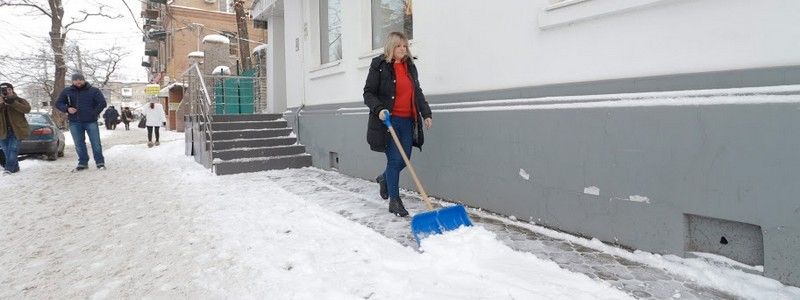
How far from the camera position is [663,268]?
8.90 ft

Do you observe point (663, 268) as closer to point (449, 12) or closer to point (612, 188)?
point (612, 188)

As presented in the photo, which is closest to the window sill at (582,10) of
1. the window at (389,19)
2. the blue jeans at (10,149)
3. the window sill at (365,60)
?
the window at (389,19)

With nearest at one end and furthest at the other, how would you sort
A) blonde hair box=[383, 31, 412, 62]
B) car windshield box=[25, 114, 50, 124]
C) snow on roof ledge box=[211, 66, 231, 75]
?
1. blonde hair box=[383, 31, 412, 62]
2. car windshield box=[25, 114, 50, 124]
3. snow on roof ledge box=[211, 66, 231, 75]

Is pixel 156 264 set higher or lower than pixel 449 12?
lower

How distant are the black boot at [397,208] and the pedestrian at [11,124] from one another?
7.21m

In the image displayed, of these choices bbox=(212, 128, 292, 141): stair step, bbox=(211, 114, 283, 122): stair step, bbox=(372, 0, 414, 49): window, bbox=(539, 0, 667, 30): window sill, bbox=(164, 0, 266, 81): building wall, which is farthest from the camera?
bbox=(164, 0, 266, 81): building wall

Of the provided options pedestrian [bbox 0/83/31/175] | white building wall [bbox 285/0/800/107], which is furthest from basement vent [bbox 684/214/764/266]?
pedestrian [bbox 0/83/31/175]

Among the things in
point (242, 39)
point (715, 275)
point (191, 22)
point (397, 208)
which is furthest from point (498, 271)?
point (191, 22)

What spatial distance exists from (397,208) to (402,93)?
42.1 inches

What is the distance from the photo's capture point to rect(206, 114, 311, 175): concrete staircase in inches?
278

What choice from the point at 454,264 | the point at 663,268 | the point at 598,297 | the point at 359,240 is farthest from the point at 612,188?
the point at 359,240

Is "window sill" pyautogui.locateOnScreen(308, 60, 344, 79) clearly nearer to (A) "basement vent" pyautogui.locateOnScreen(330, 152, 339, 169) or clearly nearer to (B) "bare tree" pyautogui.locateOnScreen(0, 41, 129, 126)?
(A) "basement vent" pyautogui.locateOnScreen(330, 152, 339, 169)

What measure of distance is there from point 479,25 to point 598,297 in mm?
2714

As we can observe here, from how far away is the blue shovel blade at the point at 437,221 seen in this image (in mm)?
3164
